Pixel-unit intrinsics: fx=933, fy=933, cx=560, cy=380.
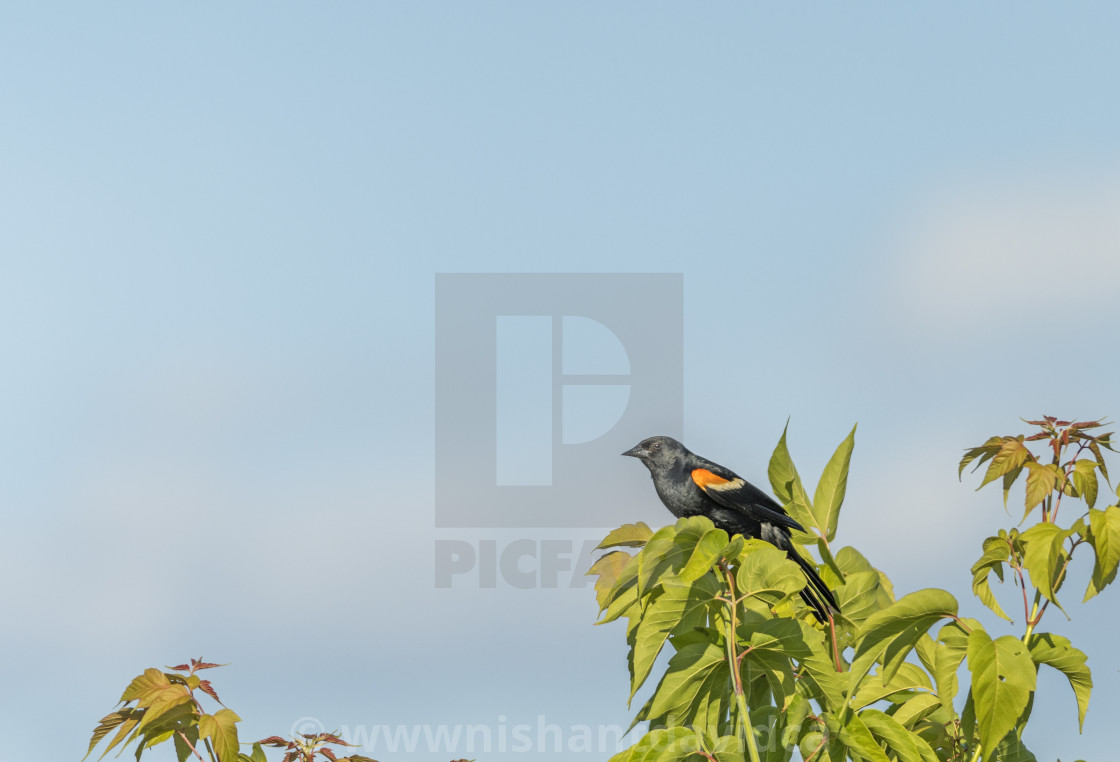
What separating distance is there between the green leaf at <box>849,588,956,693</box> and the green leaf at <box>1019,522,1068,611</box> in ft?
0.92

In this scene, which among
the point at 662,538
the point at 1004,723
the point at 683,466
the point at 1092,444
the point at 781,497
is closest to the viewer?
the point at 1004,723

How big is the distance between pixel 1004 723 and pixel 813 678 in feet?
2.05

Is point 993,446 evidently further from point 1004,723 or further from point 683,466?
point 683,466

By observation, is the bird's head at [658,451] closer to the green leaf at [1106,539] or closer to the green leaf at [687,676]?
the green leaf at [687,676]

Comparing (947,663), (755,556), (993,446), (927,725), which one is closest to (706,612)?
(755,556)

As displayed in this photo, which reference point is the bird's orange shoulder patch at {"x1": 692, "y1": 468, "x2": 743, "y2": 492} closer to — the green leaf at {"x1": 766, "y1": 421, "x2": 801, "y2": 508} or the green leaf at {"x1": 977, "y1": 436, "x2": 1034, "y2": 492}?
the green leaf at {"x1": 766, "y1": 421, "x2": 801, "y2": 508}

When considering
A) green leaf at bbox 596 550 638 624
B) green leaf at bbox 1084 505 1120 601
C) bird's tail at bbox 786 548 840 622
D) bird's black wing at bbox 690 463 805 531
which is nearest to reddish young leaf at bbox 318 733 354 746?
green leaf at bbox 596 550 638 624

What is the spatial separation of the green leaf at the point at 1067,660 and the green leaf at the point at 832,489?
967 mm

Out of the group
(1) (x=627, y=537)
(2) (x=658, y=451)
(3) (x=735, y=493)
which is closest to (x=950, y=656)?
(1) (x=627, y=537)

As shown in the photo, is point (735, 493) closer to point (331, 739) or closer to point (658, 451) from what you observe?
point (658, 451)

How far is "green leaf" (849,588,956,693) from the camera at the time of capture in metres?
3.05

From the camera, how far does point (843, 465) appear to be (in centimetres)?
394

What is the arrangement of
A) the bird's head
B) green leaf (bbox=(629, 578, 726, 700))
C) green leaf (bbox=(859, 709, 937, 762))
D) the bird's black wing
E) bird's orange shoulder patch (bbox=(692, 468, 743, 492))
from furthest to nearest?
1. the bird's head
2. bird's orange shoulder patch (bbox=(692, 468, 743, 492))
3. the bird's black wing
4. green leaf (bbox=(629, 578, 726, 700))
5. green leaf (bbox=(859, 709, 937, 762))

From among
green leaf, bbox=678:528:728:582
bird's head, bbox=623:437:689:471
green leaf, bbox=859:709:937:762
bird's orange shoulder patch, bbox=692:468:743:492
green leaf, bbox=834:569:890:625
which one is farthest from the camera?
bird's head, bbox=623:437:689:471
